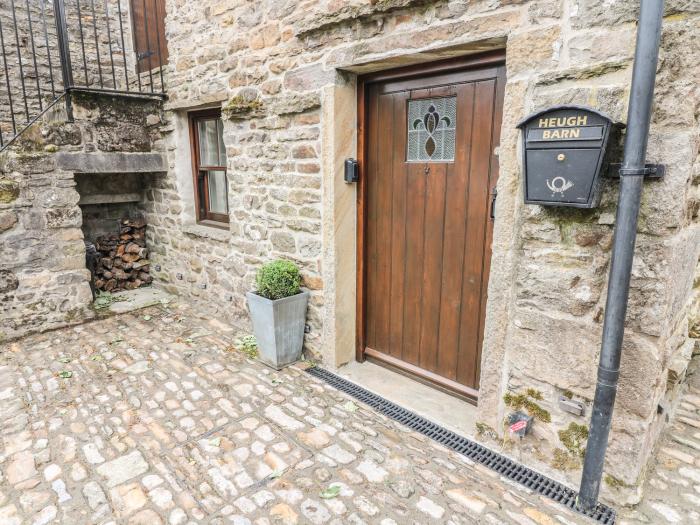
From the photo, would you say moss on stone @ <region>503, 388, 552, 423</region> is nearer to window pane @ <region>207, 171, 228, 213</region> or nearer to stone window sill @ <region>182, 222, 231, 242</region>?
stone window sill @ <region>182, 222, 231, 242</region>

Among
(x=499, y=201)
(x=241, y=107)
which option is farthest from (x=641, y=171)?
(x=241, y=107)

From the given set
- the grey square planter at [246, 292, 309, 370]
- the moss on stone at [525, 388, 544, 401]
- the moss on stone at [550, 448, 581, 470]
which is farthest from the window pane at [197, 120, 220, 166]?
the moss on stone at [550, 448, 581, 470]

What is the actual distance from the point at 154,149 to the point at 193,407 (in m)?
3.35

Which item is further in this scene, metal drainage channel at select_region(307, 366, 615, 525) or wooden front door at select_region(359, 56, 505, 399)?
wooden front door at select_region(359, 56, 505, 399)

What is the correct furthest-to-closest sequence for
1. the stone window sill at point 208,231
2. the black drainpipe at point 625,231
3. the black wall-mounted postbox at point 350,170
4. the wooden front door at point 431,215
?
the stone window sill at point 208,231
the black wall-mounted postbox at point 350,170
the wooden front door at point 431,215
the black drainpipe at point 625,231

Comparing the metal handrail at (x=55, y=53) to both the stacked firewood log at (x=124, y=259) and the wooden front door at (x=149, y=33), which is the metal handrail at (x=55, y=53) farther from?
the stacked firewood log at (x=124, y=259)

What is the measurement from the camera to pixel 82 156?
451cm

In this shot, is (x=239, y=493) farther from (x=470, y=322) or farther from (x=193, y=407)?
(x=470, y=322)

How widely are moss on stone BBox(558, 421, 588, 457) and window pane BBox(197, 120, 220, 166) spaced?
4.08m

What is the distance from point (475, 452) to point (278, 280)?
1845 mm

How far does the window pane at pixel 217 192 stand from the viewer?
4871 mm

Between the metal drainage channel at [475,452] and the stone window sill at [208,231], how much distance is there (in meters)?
1.82

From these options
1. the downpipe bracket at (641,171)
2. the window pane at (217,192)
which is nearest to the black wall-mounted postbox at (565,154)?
the downpipe bracket at (641,171)

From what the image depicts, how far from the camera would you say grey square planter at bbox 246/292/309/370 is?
3494 mm
